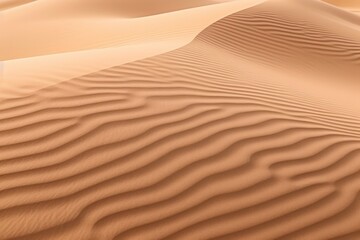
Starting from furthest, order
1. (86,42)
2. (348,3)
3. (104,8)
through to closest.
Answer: (348,3)
(104,8)
(86,42)

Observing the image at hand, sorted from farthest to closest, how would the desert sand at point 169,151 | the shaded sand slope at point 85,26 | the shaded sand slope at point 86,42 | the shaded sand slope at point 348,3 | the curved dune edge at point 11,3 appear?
1. the shaded sand slope at point 348,3
2. the curved dune edge at point 11,3
3. the shaded sand slope at point 85,26
4. the shaded sand slope at point 86,42
5. the desert sand at point 169,151

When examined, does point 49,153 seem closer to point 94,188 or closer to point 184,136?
Answer: point 94,188

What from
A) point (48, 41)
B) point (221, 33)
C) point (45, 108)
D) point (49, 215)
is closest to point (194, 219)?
point (49, 215)

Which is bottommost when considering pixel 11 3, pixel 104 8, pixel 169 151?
pixel 169 151

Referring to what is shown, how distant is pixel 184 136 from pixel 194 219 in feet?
2.46

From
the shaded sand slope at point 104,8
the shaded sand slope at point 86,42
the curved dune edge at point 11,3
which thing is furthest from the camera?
the curved dune edge at point 11,3

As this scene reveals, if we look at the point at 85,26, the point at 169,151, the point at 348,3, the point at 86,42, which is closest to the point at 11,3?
the point at 85,26

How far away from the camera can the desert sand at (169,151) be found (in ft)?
8.86

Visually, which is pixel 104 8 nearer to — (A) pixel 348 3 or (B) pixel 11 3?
(B) pixel 11 3

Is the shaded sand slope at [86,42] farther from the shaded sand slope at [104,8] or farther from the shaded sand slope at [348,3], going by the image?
the shaded sand slope at [348,3]

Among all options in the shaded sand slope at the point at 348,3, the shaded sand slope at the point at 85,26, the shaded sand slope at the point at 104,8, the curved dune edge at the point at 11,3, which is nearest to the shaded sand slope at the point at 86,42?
the shaded sand slope at the point at 85,26

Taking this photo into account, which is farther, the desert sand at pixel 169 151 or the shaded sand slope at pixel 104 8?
the shaded sand slope at pixel 104 8

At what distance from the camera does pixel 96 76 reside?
4.11 m

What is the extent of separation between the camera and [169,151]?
3162 mm
